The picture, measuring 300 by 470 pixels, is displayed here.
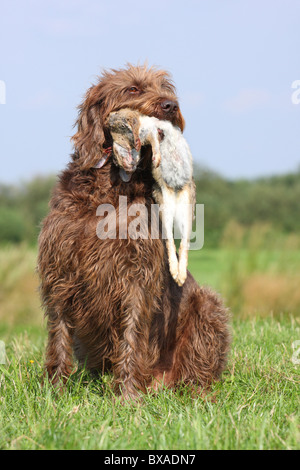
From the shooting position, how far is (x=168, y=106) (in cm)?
359

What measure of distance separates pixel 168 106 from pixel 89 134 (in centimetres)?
59

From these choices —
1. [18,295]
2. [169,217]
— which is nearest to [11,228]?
[18,295]

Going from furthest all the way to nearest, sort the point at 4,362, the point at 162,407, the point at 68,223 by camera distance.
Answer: the point at 4,362
the point at 68,223
the point at 162,407

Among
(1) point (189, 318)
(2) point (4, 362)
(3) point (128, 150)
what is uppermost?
(3) point (128, 150)

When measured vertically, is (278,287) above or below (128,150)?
below

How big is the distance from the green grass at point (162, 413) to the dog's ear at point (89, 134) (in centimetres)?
152

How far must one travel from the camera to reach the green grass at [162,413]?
2.83 m

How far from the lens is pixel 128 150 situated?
3.66 meters

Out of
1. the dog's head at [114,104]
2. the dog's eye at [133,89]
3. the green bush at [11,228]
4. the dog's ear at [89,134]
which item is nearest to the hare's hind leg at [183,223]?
the dog's head at [114,104]

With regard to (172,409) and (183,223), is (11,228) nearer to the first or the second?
(183,223)

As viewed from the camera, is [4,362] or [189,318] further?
[4,362]

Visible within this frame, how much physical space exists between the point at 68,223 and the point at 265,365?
199cm

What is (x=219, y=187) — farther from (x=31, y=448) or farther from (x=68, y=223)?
(x=31, y=448)
